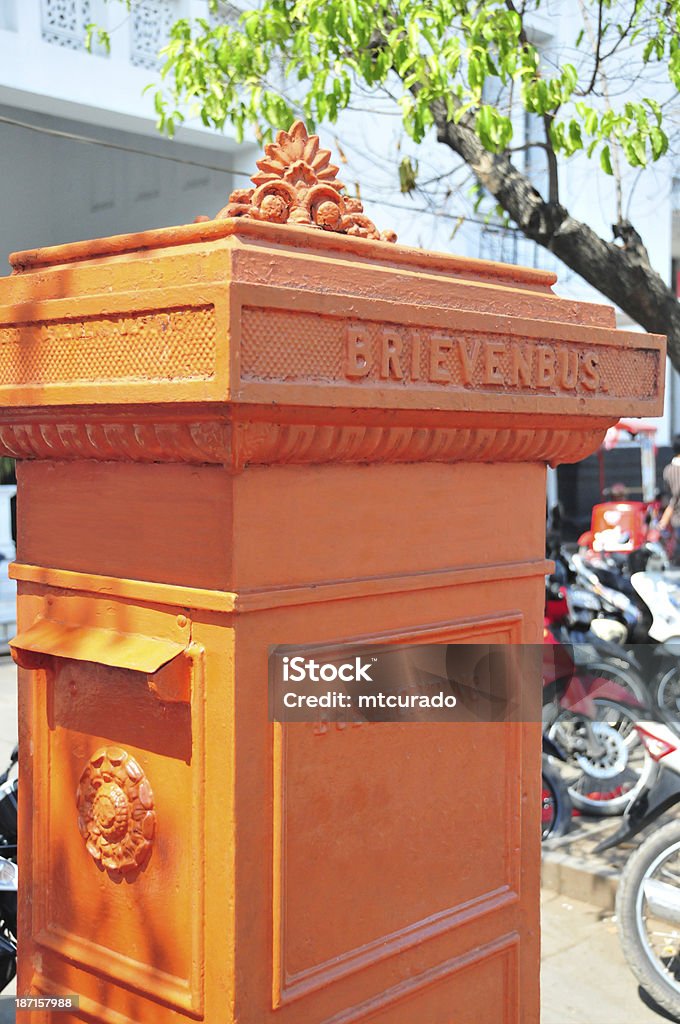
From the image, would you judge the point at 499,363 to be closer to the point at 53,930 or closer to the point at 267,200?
the point at 267,200

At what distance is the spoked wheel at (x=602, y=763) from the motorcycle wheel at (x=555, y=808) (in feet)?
1.48

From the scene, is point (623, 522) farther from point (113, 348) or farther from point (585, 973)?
point (113, 348)

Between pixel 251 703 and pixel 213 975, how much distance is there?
1.12 feet

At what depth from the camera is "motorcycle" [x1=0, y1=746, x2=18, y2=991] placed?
269 centimetres

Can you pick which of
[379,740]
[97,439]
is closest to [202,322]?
[97,439]

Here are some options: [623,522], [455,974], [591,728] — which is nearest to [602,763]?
[591,728]

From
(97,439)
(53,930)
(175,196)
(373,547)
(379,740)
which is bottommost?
(53,930)

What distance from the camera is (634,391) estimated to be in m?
1.63

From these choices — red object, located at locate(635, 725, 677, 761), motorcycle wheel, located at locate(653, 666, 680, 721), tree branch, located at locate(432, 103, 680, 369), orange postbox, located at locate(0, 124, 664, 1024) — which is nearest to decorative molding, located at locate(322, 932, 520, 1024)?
orange postbox, located at locate(0, 124, 664, 1024)

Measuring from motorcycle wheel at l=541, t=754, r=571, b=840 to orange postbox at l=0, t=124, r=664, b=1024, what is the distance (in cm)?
263

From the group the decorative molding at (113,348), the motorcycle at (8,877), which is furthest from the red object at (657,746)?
the decorative molding at (113,348)

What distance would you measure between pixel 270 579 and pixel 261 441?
6.9 inches

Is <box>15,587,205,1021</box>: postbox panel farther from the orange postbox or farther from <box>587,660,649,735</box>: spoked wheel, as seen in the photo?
<box>587,660,649,735</box>: spoked wheel

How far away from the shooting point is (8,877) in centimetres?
270
